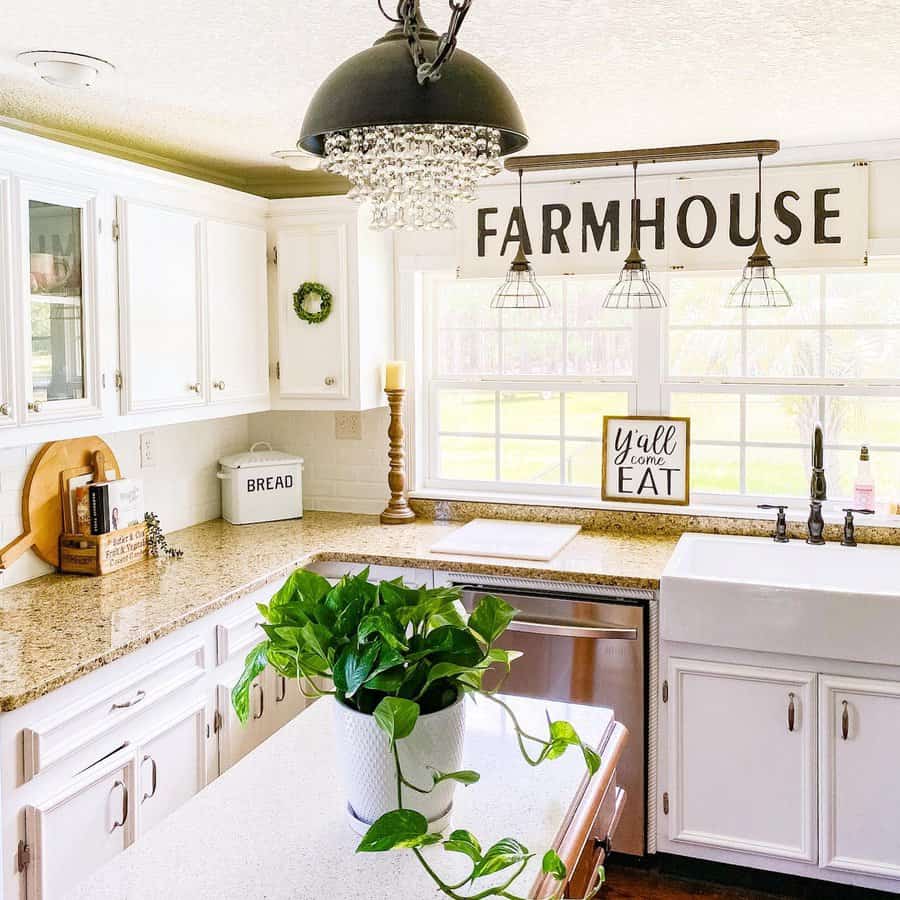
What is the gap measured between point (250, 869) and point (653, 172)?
9.29 ft

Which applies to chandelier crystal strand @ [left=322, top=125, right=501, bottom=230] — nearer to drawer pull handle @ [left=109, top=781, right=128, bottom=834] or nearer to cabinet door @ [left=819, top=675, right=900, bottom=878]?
drawer pull handle @ [left=109, top=781, right=128, bottom=834]

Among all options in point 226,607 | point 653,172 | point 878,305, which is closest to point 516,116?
point 226,607

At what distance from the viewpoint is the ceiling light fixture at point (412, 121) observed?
111cm

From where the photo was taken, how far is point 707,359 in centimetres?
358

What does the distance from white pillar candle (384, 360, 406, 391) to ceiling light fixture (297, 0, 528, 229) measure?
244cm

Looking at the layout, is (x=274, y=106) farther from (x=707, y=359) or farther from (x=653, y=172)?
(x=707, y=359)

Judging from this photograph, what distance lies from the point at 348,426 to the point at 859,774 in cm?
229

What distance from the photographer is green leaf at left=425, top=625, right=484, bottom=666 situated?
134 cm

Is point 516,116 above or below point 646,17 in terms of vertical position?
below

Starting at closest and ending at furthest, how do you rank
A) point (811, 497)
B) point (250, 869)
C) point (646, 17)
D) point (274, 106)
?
point (250, 869), point (646, 17), point (274, 106), point (811, 497)

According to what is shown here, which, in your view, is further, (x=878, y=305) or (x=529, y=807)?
(x=878, y=305)

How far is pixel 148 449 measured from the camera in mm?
3484

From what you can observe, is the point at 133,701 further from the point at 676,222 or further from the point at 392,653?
the point at 676,222

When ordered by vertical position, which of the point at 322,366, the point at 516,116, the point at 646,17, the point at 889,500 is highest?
the point at 646,17
